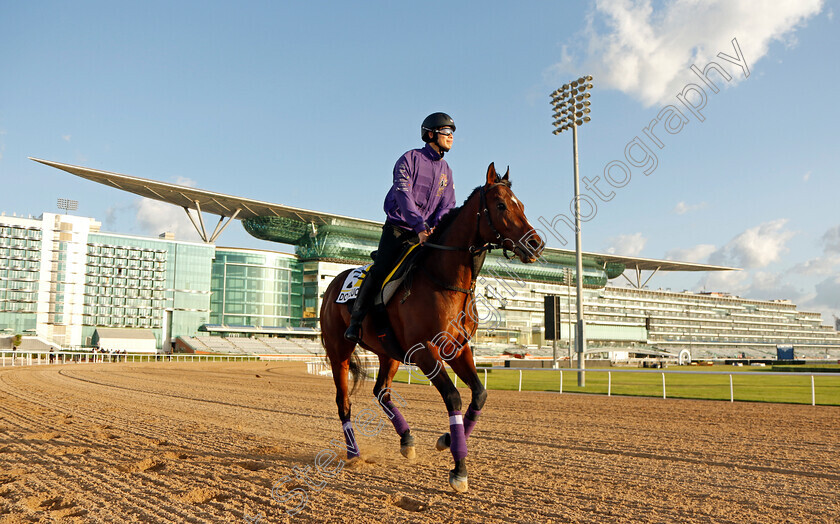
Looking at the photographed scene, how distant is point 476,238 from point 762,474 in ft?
11.0

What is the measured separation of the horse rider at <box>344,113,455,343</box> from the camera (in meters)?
5.02

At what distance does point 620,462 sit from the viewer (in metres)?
5.71

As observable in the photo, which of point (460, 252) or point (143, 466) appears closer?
point (460, 252)

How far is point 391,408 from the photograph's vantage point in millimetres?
5668

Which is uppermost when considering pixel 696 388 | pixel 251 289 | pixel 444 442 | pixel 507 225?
pixel 251 289

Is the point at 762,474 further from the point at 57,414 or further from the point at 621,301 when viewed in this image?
the point at 621,301

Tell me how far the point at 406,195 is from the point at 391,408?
216 centimetres

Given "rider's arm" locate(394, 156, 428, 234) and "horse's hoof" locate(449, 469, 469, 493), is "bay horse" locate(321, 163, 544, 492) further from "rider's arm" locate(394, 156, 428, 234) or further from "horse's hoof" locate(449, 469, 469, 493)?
"rider's arm" locate(394, 156, 428, 234)

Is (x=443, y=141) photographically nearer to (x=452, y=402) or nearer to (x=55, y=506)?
(x=452, y=402)

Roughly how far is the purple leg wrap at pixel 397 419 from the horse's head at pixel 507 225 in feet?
6.58

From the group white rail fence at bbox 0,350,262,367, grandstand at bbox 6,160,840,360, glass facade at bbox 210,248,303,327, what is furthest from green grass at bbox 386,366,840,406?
glass facade at bbox 210,248,303,327

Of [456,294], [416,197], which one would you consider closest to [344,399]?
[456,294]

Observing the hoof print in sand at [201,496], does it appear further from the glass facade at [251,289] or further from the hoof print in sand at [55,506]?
the glass facade at [251,289]

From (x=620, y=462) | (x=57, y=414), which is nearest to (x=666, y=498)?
(x=620, y=462)
